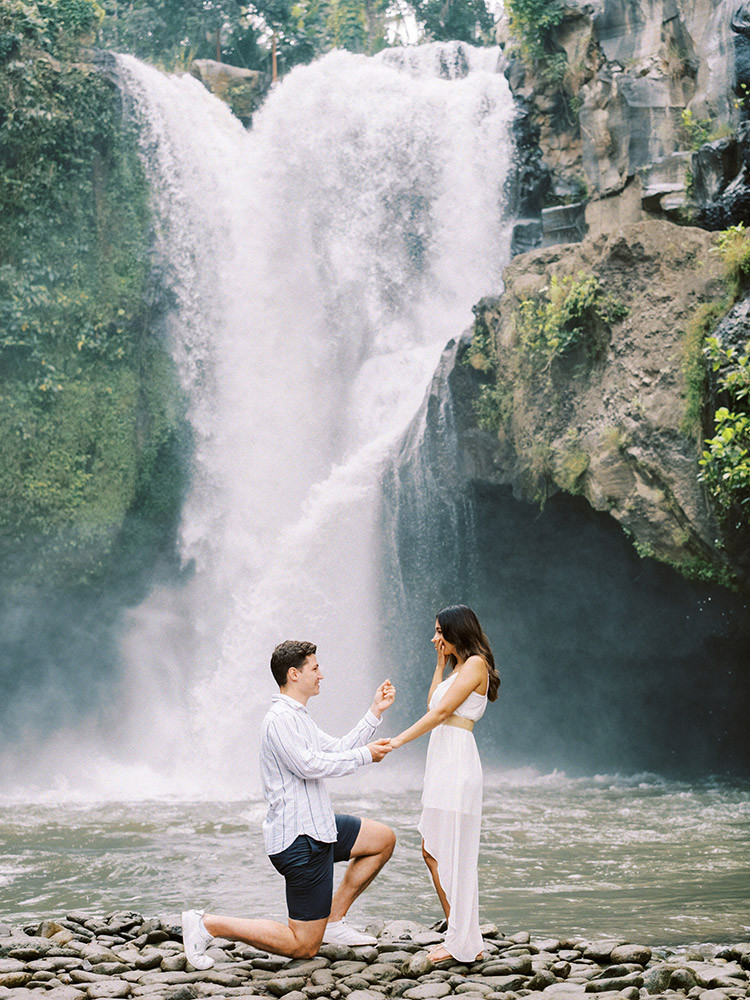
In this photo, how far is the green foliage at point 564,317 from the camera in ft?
38.7

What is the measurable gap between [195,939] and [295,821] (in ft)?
2.16

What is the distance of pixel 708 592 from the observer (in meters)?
13.4

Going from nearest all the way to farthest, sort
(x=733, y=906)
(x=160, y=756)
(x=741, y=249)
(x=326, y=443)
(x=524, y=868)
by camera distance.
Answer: (x=733, y=906)
(x=524, y=868)
(x=741, y=249)
(x=160, y=756)
(x=326, y=443)

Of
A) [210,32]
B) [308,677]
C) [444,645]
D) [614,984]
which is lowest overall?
[614,984]

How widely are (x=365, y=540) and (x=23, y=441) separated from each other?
20.2 ft

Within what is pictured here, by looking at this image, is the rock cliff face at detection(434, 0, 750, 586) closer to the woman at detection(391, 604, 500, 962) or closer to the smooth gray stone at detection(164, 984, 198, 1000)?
the woman at detection(391, 604, 500, 962)

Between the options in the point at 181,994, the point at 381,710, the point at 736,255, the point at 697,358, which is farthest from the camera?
the point at 697,358

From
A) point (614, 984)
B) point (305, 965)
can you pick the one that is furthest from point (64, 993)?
point (614, 984)

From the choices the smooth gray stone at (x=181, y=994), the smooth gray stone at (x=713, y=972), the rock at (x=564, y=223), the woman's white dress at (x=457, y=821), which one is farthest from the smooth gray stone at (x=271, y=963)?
the rock at (x=564, y=223)

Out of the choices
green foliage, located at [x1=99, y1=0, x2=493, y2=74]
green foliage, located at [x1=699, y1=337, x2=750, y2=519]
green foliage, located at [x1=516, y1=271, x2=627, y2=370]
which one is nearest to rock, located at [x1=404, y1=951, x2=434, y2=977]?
green foliage, located at [x1=699, y1=337, x2=750, y2=519]

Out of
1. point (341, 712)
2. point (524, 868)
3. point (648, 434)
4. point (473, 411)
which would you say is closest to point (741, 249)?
point (648, 434)

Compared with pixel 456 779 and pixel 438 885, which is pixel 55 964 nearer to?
pixel 438 885

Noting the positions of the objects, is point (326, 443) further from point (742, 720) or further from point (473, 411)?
point (742, 720)

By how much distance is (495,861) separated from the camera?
7867 millimetres
